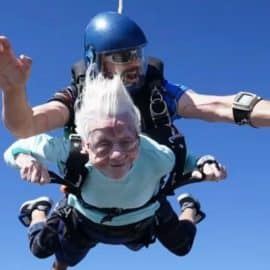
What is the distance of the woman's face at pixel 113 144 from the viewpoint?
5.82m

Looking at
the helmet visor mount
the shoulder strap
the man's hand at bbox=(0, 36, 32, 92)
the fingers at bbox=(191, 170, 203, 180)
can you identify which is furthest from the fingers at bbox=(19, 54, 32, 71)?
the fingers at bbox=(191, 170, 203, 180)

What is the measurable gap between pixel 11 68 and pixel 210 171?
169cm

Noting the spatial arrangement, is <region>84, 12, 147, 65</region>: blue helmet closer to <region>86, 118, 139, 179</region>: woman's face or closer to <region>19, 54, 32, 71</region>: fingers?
<region>86, 118, 139, 179</region>: woman's face

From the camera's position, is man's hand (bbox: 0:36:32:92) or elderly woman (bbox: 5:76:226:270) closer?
man's hand (bbox: 0:36:32:92)

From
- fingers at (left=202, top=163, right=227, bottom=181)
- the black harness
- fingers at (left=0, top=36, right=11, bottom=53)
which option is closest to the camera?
fingers at (left=0, top=36, right=11, bottom=53)

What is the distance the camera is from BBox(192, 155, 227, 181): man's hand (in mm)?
5945

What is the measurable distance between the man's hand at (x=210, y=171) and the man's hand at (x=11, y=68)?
148 cm

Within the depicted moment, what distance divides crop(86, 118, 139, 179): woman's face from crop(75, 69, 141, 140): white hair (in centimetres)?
5

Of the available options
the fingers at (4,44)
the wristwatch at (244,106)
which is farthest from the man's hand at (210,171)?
the fingers at (4,44)

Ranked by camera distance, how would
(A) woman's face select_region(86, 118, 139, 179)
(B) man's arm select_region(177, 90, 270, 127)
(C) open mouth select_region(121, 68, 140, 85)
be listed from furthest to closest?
(C) open mouth select_region(121, 68, 140, 85), (B) man's arm select_region(177, 90, 270, 127), (A) woman's face select_region(86, 118, 139, 179)

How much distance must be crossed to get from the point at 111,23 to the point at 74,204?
149cm

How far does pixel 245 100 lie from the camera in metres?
6.16

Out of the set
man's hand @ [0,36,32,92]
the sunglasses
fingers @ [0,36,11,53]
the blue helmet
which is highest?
fingers @ [0,36,11,53]

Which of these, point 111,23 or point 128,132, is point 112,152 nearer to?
point 128,132
